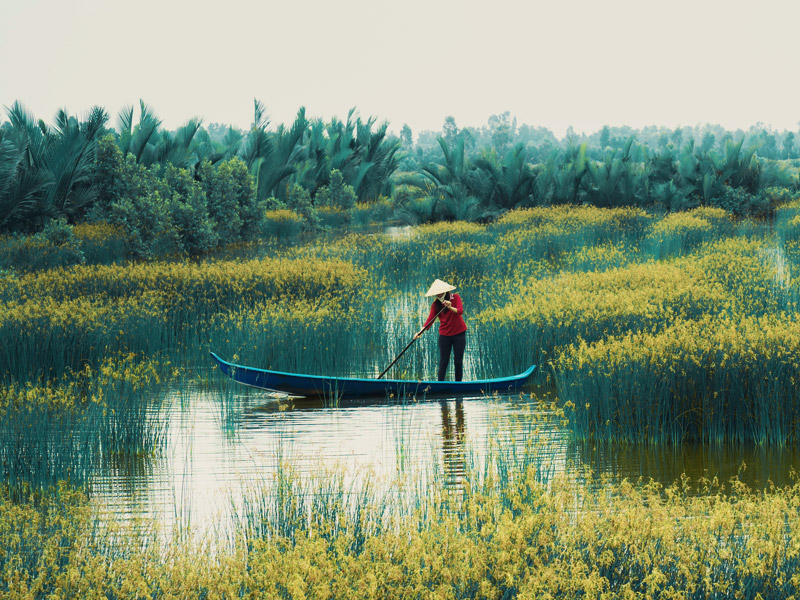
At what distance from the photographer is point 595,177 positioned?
31750 mm

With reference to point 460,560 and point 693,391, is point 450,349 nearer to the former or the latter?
point 693,391

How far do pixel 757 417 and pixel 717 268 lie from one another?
8.25 metres

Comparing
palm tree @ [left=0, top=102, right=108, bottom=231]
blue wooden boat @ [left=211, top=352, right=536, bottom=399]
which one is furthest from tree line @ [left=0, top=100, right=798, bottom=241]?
blue wooden boat @ [left=211, top=352, right=536, bottom=399]

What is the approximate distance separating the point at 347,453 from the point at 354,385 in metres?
2.02

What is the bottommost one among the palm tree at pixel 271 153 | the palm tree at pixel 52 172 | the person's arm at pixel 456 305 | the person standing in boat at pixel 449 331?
the person standing in boat at pixel 449 331

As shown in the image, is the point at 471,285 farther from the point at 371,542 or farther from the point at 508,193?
the point at 508,193

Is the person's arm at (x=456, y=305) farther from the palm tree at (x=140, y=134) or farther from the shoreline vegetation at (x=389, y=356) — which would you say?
the palm tree at (x=140, y=134)

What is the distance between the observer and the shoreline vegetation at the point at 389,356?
14.2 feet

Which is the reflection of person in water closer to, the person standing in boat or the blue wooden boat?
the blue wooden boat

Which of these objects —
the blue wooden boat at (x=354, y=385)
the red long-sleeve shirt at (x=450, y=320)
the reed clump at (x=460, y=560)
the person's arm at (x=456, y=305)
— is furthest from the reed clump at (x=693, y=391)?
the reed clump at (x=460, y=560)

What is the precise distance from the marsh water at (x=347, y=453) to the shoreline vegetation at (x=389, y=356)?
0.82 feet

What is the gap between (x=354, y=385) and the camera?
969 centimetres

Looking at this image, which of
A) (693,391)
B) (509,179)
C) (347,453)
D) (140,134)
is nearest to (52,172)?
(140,134)

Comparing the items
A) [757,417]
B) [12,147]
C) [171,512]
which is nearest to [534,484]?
[171,512]
